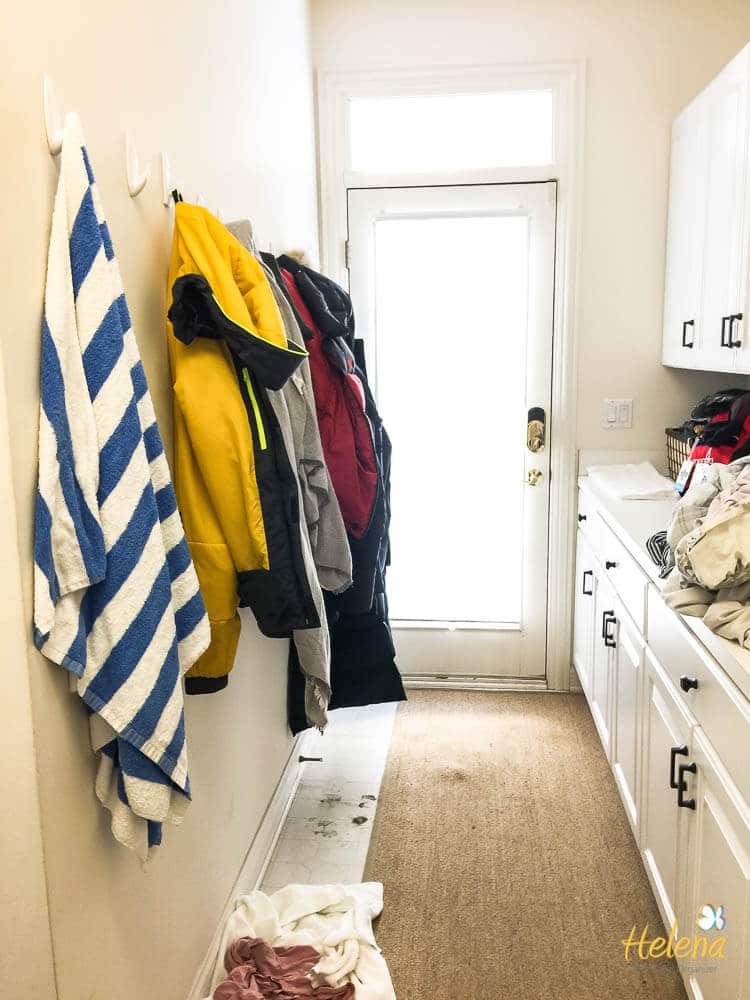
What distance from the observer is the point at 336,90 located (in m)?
3.32

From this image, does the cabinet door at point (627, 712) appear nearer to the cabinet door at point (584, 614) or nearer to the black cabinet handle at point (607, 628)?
the black cabinet handle at point (607, 628)

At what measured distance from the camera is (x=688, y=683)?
5.58 ft

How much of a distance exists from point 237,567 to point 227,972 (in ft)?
3.23

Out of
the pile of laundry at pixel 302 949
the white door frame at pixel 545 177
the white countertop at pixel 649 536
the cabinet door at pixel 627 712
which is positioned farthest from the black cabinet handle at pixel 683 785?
the white door frame at pixel 545 177

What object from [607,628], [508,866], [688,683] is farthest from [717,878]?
[607,628]

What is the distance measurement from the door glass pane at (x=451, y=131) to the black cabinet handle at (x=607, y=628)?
5.75 ft

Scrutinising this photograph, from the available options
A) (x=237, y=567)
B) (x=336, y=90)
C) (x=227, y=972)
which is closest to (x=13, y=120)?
(x=237, y=567)

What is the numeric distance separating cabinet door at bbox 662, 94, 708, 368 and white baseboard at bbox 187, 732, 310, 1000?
1.88 metres

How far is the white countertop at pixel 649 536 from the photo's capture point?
146 cm

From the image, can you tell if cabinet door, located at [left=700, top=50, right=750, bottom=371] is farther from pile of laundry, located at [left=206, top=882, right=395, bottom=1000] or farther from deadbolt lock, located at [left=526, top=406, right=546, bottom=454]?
pile of laundry, located at [left=206, top=882, right=395, bottom=1000]

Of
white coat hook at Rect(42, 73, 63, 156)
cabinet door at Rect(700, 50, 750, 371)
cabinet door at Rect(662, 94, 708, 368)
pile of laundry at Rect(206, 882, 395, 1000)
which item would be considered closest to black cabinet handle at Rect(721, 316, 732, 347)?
cabinet door at Rect(700, 50, 750, 371)

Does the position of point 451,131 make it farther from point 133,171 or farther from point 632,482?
point 133,171

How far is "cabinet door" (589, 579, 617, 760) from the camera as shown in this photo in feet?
8.65

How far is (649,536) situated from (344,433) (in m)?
0.87
